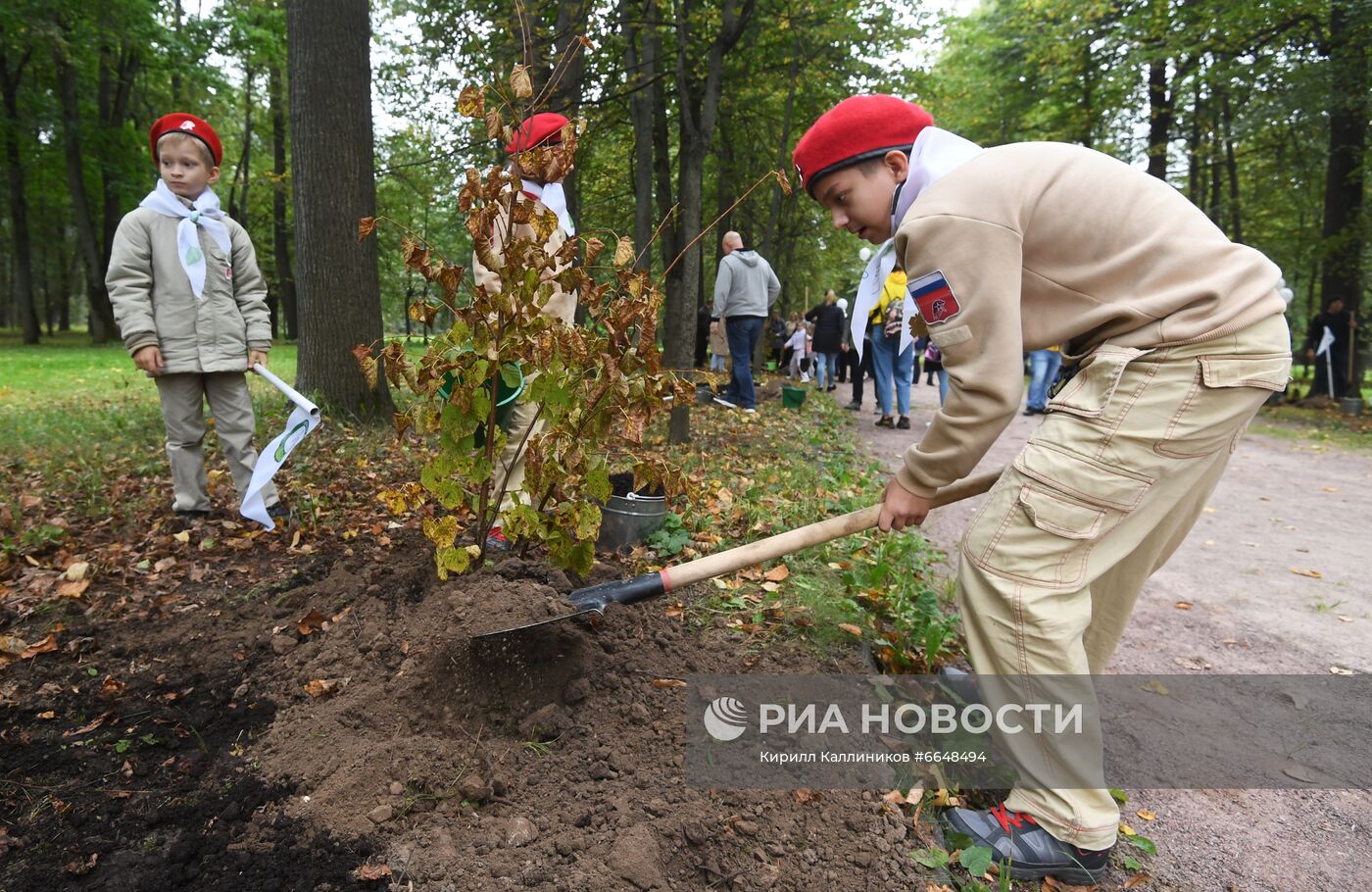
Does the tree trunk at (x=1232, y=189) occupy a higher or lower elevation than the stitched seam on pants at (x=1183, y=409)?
higher

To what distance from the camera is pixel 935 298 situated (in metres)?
Answer: 1.75

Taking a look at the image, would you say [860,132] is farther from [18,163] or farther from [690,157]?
[18,163]

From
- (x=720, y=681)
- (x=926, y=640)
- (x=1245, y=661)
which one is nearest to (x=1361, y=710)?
(x=1245, y=661)

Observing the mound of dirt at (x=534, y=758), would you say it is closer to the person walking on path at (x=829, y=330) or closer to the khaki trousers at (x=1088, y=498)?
the khaki trousers at (x=1088, y=498)

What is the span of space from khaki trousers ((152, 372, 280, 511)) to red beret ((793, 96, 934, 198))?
10.8ft

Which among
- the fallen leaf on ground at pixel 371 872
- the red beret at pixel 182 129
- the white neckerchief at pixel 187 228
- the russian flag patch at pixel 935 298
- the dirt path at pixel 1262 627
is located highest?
the red beret at pixel 182 129

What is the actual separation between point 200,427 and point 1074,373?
4085 mm

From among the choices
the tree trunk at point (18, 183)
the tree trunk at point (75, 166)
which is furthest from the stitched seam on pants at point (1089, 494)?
the tree trunk at point (18, 183)

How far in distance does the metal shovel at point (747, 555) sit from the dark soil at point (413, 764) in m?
0.15

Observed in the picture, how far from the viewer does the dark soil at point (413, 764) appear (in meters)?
1.71

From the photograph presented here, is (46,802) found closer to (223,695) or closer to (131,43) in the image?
(223,695)

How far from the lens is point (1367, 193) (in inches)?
566

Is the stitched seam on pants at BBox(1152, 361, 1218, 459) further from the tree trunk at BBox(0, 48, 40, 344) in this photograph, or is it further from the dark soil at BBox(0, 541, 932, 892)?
the tree trunk at BBox(0, 48, 40, 344)

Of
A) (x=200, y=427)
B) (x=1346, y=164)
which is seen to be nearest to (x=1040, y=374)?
(x=1346, y=164)
